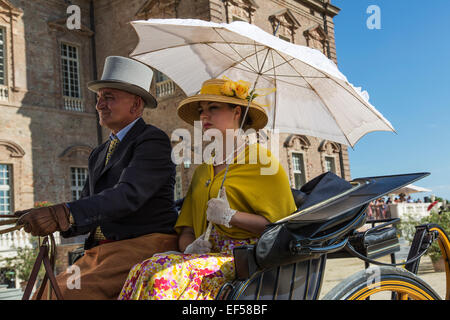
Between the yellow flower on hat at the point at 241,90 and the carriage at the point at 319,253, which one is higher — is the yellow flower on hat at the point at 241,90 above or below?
above

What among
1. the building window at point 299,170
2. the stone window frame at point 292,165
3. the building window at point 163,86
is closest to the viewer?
the building window at point 163,86

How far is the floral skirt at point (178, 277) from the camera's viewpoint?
199cm

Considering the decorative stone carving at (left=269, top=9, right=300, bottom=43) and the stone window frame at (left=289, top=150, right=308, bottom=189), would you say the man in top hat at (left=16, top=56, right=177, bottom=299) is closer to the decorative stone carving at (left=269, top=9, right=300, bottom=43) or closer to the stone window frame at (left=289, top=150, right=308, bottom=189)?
the stone window frame at (left=289, top=150, right=308, bottom=189)

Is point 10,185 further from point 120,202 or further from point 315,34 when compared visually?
point 315,34

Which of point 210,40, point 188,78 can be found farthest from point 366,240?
point 188,78

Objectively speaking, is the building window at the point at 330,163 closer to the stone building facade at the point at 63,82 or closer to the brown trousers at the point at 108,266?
the stone building facade at the point at 63,82

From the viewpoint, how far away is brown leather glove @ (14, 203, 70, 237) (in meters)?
1.92

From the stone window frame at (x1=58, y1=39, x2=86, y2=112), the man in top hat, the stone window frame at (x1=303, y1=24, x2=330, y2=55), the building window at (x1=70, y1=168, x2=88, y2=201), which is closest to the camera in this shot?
the man in top hat

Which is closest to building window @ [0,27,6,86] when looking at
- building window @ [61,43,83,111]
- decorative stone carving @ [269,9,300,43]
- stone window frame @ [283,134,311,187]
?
building window @ [61,43,83,111]

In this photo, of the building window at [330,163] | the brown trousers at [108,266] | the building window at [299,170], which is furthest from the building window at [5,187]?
the brown trousers at [108,266]

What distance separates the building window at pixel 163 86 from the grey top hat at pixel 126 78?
1416 centimetres

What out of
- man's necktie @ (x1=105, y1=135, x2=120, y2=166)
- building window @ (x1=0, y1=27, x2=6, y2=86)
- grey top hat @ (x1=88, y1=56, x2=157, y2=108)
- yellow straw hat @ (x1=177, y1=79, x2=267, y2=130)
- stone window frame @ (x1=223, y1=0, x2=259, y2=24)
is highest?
stone window frame @ (x1=223, y1=0, x2=259, y2=24)

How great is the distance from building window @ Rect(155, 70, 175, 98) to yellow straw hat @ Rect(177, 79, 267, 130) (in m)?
14.2

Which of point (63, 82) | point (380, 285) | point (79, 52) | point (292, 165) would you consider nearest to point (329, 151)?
point (292, 165)
